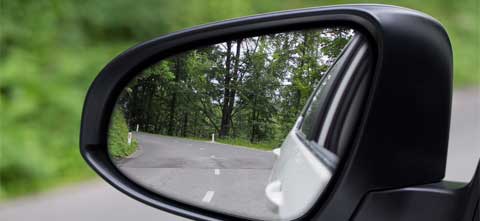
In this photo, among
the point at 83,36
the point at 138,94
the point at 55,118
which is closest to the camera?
the point at 138,94

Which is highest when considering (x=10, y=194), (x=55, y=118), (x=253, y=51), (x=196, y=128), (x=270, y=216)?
(x=253, y=51)

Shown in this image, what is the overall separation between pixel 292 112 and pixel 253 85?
76 millimetres

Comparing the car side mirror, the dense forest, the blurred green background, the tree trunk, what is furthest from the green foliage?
the blurred green background

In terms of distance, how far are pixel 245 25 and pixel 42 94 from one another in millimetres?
3848

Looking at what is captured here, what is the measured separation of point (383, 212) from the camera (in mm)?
887

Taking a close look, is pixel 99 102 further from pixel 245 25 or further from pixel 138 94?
→ pixel 245 25

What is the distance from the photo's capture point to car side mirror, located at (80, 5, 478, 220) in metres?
0.84

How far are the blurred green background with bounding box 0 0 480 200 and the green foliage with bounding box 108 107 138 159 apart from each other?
7.80 feet

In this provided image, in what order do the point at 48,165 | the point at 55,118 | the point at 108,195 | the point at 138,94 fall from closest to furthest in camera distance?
the point at 138,94 → the point at 108,195 → the point at 48,165 → the point at 55,118

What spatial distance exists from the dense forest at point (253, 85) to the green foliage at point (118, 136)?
0.12m

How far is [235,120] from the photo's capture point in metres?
0.89

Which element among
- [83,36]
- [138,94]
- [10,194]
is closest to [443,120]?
[138,94]

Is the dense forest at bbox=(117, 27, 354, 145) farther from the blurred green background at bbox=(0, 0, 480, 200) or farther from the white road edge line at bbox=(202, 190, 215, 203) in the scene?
the blurred green background at bbox=(0, 0, 480, 200)

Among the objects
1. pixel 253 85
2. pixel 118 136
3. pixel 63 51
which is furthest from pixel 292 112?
pixel 63 51
